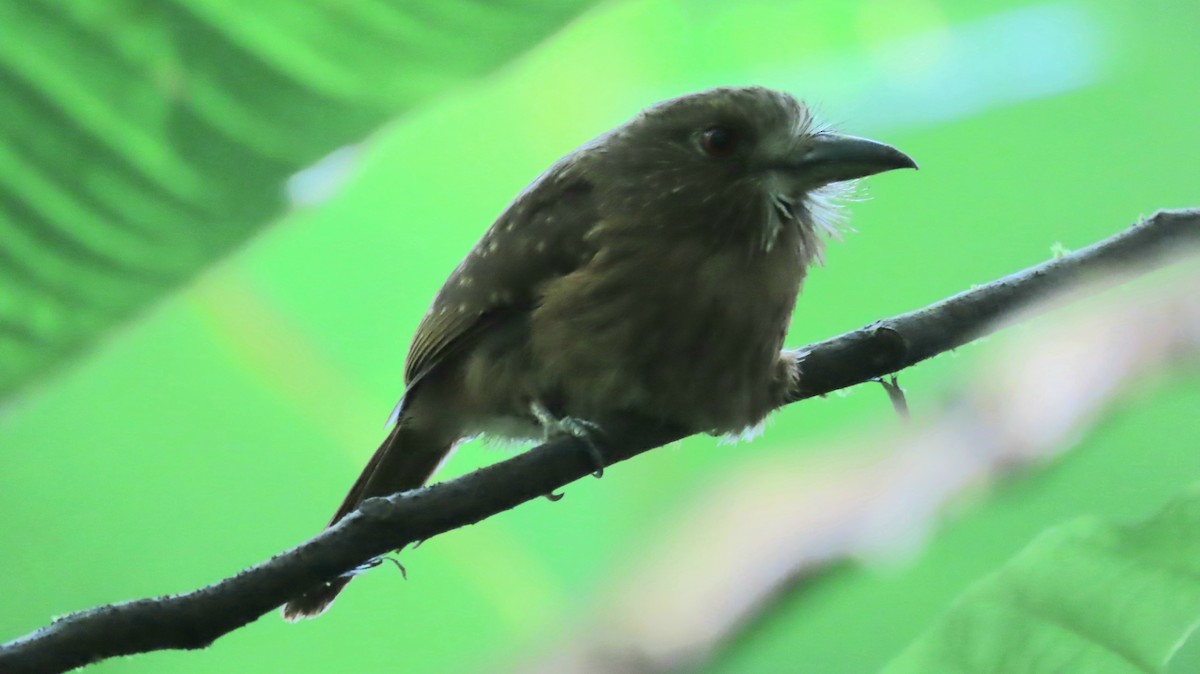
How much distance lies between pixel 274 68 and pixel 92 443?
2.41 feet

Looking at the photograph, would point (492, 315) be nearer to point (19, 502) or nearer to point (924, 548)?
point (924, 548)

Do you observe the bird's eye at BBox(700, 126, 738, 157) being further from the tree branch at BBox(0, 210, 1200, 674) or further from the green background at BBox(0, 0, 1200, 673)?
the green background at BBox(0, 0, 1200, 673)

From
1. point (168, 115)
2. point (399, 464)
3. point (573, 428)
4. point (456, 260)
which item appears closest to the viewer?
point (168, 115)

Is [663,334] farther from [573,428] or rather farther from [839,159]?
[839,159]

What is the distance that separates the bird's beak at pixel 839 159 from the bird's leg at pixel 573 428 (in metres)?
0.28

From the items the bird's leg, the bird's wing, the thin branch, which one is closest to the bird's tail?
the bird's wing

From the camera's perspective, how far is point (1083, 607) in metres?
0.87

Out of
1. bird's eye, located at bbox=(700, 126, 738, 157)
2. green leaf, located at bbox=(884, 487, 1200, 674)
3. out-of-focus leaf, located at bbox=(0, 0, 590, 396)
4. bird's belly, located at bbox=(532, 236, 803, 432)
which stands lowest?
green leaf, located at bbox=(884, 487, 1200, 674)

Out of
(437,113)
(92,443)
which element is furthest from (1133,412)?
(92,443)

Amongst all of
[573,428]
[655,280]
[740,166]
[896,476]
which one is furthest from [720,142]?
[896,476]

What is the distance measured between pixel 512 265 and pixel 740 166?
0.22 metres

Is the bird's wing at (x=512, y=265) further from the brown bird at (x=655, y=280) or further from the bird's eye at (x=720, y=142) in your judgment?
the bird's eye at (x=720, y=142)

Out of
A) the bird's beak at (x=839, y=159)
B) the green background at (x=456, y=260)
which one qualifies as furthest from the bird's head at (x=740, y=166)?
the green background at (x=456, y=260)

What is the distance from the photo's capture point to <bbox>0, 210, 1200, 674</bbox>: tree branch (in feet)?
1.93
